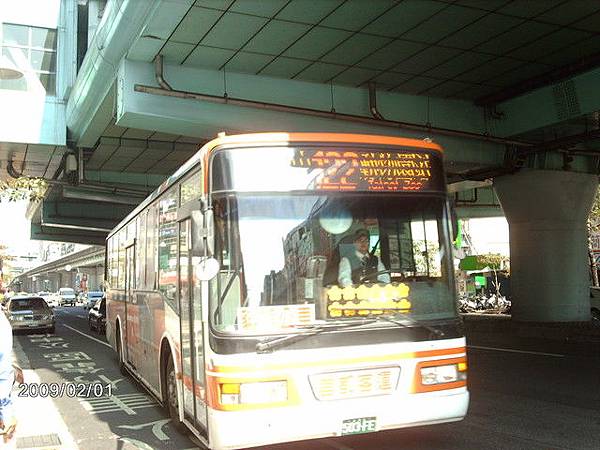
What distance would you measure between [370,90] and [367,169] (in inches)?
343

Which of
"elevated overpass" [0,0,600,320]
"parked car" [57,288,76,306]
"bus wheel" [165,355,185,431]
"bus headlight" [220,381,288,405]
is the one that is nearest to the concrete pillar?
"elevated overpass" [0,0,600,320]

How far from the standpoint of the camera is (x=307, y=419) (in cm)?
505

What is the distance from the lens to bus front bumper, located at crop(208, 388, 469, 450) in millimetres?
4984

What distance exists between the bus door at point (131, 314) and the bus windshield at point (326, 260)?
4.75 m

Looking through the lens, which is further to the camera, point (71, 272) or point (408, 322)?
point (71, 272)

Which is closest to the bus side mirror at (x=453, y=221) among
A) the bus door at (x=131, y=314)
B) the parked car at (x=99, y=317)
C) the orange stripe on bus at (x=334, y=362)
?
the orange stripe on bus at (x=334, y=362)

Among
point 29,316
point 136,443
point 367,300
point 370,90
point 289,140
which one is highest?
point 370,90

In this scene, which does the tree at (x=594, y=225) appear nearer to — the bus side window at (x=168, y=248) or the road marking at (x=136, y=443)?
the bus side window at (x=168, y=248)

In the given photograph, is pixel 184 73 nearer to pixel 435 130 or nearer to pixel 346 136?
pixel 435 130

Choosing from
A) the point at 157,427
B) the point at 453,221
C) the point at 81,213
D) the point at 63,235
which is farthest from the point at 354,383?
the point at 63,235

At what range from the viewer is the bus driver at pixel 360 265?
18.0ft

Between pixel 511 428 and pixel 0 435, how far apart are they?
17.0ft

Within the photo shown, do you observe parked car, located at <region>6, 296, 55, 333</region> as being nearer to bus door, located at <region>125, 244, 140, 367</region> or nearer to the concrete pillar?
bus door, located at <region>125, 244, 140, 367</region>
